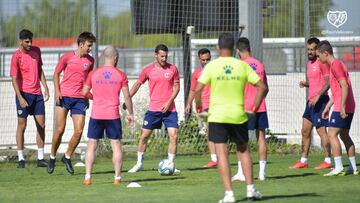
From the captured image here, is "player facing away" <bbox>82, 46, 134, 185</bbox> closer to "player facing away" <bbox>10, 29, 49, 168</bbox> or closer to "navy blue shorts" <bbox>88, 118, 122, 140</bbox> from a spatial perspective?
"navy blue shorts" <bbox>88, 118, 122, 140</bbox>

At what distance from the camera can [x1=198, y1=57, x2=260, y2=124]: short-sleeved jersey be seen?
1135 cm

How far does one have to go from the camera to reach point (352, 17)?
948 inches

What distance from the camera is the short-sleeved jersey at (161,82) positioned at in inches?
662

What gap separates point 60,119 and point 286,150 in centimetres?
715

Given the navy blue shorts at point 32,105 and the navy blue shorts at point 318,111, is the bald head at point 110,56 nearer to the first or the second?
the navy blue shorts at point 32,105

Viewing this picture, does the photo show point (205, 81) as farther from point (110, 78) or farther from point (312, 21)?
point (312, 21)

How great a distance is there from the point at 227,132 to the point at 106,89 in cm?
292

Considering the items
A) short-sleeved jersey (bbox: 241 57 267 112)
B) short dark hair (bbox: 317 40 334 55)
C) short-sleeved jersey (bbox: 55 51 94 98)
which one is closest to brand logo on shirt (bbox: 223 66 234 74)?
short-sleeved jersey (bbox: 241 57 267 112)

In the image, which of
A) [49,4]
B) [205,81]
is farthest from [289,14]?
[205,81]

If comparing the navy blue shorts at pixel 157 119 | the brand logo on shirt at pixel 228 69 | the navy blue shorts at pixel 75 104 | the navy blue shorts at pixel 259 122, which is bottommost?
the navy blue shorts at pixel 157 119

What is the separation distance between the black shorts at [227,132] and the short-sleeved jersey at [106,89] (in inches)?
109

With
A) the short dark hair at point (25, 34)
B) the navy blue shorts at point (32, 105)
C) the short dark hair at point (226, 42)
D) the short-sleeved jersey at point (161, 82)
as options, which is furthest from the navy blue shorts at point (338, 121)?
the short dark hair at point (25, 34)

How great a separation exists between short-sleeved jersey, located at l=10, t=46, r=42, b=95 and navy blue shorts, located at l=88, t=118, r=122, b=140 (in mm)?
4143

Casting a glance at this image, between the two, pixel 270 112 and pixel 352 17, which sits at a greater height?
pixel 352 17
